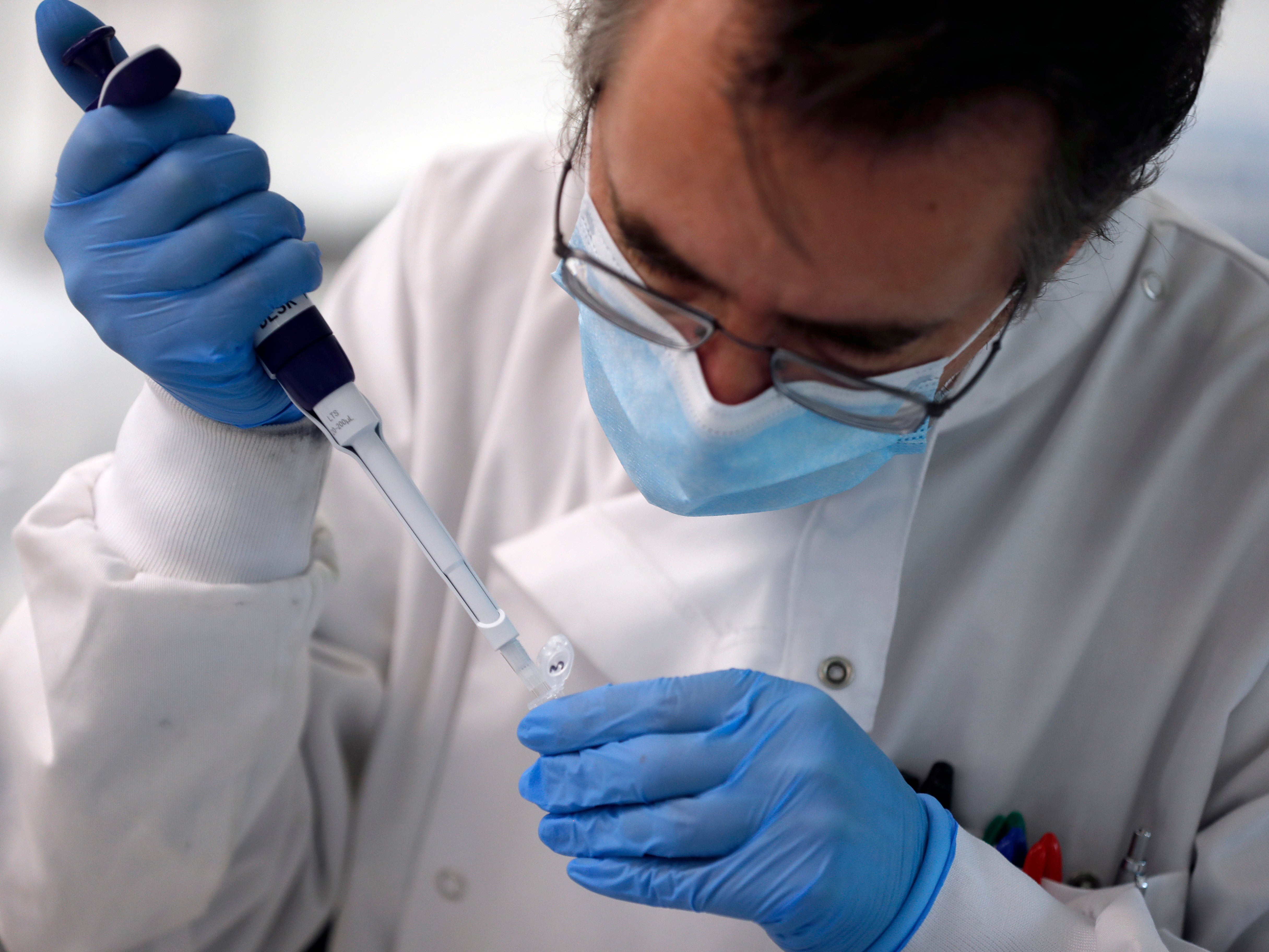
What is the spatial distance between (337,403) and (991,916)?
69 centimetres

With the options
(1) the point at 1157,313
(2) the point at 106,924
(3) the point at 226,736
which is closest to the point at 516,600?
(3) the point at 226,736

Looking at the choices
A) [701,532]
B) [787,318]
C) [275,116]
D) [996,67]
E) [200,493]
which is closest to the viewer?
[996,67]

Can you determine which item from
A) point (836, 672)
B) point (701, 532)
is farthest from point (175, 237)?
point (836, 672)

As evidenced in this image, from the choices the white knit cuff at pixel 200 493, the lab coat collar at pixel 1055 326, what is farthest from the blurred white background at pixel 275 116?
the lab coat collar at pixel 1055 326

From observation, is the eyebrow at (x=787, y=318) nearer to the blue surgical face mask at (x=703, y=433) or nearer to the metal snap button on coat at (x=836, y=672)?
the blue surgical face mask at (x=703, y=433)

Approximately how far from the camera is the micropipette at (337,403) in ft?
2.34

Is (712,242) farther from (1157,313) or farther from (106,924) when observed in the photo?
(106,924)

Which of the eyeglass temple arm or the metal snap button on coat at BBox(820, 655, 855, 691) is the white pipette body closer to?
the metal snap button on coat at BBox(820, 655, 855, 691)

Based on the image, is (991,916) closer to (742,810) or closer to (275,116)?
(742,810)

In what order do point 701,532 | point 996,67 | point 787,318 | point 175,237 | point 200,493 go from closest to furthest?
1. point 996,67
2. point 787,318
3. point 175,237
4. point 200,493
5. point 701,532

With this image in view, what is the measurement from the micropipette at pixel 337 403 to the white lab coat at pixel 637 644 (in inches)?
4.4

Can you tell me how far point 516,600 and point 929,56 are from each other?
69cm

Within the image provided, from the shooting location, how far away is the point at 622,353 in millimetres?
775

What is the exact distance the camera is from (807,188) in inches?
23.6
